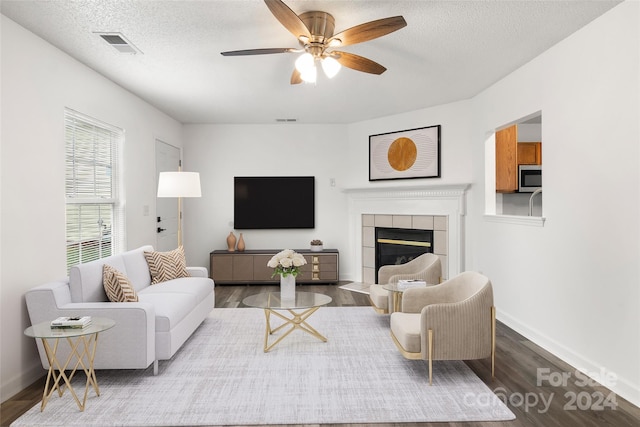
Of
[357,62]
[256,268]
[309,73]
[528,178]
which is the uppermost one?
[357,62]

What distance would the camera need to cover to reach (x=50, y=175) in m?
3.50

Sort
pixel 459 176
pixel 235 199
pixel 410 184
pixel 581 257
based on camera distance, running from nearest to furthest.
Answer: pixel 581 257 < pixel 459 176 < pixel 410 184 < pixel 235 199

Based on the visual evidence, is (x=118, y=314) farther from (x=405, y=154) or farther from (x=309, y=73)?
(x=405, y=154)

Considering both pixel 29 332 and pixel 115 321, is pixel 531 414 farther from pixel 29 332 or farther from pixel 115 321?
pixel 29 332

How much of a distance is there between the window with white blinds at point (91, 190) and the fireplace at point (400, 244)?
3749mm

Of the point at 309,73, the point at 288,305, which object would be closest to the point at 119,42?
the point at 309,73

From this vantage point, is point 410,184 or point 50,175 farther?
point 410,184

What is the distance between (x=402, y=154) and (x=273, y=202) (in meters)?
2.28

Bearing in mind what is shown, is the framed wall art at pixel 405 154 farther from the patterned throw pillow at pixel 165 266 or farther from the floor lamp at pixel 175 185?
the patterned throw pillow at pixel 165 266

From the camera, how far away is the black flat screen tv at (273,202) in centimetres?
713

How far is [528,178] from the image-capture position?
5.60 meters

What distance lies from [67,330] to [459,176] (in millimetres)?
4826

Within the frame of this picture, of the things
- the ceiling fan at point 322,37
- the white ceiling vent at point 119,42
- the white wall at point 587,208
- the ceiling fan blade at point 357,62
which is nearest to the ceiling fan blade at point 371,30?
the ceiling fan at point 322,37

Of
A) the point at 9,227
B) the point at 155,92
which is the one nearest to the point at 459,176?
the point at 155,92
